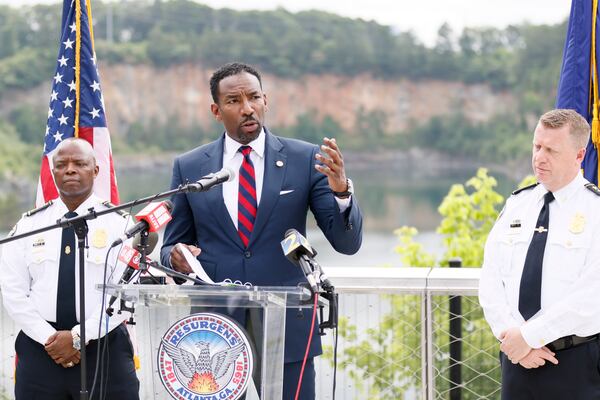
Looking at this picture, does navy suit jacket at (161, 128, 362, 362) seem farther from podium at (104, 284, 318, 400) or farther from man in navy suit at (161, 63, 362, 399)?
podium at (104, 284, 318, 400)

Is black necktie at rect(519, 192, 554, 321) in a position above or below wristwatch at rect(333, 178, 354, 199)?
below

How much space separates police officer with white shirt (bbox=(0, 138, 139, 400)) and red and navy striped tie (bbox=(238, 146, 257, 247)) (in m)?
0.55

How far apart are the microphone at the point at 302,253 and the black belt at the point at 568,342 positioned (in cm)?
95

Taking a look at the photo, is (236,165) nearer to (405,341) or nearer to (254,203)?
(254,203)

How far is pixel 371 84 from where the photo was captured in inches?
1811

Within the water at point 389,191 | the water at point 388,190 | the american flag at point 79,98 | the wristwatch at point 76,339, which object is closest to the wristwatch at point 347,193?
the wristwatch at point 76,339

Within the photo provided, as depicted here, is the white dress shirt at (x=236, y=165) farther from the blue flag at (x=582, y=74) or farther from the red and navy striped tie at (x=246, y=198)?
the blue flag at (x=582, y=74)

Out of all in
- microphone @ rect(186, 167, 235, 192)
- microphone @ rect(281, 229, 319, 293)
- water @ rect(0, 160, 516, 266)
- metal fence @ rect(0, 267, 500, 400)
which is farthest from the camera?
water @ rect(0, 160, 516, 266)

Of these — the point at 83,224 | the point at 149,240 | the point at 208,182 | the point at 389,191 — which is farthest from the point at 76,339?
the point at 389,191

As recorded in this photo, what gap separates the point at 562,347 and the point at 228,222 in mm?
1169

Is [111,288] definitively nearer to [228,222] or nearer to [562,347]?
[228,222]

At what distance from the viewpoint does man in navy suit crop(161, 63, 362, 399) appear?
117 inches

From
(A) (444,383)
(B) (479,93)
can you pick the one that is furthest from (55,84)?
(B) (479,93)

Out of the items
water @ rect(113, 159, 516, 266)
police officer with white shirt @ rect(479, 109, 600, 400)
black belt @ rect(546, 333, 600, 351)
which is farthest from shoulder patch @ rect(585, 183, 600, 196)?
water @ rect(113, 159, 516, 266)
